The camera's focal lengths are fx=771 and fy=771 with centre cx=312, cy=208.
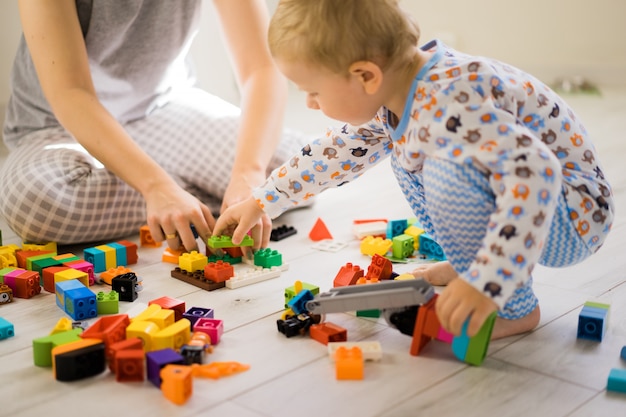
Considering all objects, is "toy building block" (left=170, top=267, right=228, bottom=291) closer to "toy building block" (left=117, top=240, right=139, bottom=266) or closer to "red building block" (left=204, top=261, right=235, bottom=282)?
"red building block" (left=204, top=261, right=235, bottom=282)

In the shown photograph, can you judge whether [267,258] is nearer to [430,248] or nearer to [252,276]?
[252,276]

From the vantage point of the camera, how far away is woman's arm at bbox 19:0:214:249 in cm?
149

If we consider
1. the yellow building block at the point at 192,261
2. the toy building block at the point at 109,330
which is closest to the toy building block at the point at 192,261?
the yellow building block at the point at 192,261

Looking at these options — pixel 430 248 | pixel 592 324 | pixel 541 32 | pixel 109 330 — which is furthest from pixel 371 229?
pixel 541 32

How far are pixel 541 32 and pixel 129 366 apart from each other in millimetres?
3090

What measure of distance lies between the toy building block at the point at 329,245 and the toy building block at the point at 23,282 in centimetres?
54

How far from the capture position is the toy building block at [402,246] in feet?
4.81

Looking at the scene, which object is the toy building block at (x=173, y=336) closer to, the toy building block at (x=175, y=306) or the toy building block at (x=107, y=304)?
the toy building block at (x=175, y=306)

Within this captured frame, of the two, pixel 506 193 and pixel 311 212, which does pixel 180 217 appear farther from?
pixel 506 193

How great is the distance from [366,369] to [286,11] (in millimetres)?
495

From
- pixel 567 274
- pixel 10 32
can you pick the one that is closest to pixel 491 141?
pixel 567 274

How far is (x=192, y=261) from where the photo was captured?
1.40 m

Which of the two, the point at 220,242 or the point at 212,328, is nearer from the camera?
the point at 212,328

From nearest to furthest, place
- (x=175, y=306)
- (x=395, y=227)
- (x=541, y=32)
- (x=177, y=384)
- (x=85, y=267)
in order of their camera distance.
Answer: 1. (x=177, y=384)
2. (x=175, y=306)
3. (x=85, y=267)
4. (x=395, y=227)
5. (x=541, y=32)
